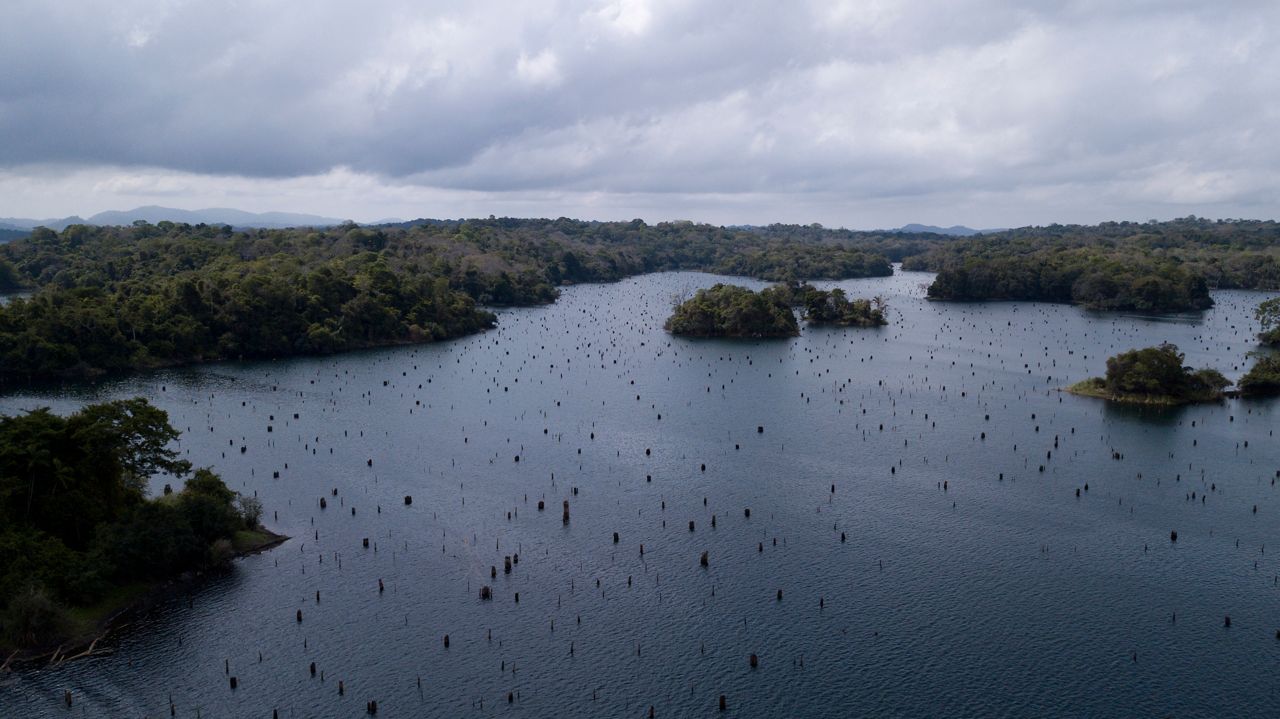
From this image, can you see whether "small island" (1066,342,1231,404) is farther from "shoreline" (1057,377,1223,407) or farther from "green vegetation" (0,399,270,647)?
"green vegetation" (0,399,270,647)

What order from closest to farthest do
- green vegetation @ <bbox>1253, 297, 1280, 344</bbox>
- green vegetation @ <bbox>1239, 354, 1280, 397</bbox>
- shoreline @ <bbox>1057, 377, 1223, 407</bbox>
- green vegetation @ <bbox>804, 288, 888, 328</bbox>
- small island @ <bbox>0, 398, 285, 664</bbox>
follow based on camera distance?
small island @ <bbox>0, 398, 285, 664</bbox>
shoreline @ <bbox>1057, 377, 1223, 407</bbox>
green vegetation @ <bbox>1239, 354, 1280, 397</bbox>
green vegetation @ <bbox>1253, 297, 1280, 344</bbox>
green vegetation @ <bbox>804, 288, 888, 328</bbox>

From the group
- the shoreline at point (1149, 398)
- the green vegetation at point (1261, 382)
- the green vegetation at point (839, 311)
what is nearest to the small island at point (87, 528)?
the shoreline at point (1149, 398)

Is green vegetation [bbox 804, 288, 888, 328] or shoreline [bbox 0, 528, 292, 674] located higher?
green vegetation [bbox 804, 288, 888, 328]

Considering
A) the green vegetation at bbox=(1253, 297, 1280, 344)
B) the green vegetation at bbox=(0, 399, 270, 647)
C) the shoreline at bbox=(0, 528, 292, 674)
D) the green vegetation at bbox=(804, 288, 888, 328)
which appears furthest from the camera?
the green vegetation at bbox=(804, 288, 888, 328)

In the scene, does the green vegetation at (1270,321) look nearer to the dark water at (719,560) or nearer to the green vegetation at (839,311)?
the dark water at (719,560)

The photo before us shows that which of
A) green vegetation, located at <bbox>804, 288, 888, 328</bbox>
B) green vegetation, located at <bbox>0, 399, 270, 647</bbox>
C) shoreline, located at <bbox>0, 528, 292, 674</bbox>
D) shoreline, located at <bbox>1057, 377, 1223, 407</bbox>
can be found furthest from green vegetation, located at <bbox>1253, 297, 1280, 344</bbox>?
green vegetation, located at <bbox>0, 399, 270, 647</bbox>

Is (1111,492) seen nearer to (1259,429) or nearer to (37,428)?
(1259,429)

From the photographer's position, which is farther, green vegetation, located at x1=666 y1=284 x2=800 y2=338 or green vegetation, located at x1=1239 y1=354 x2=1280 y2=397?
green vegetation, located at x1=666 y1=284 x2=800 y2=338
